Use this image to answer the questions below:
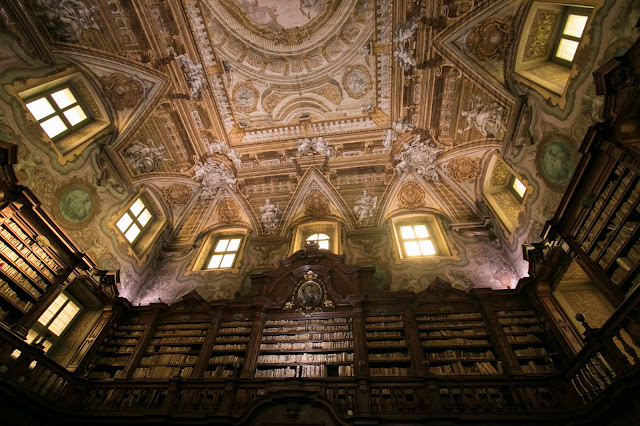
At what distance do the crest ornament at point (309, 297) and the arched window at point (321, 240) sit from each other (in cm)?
271

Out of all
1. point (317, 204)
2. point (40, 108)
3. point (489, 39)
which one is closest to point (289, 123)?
point (317, 204)

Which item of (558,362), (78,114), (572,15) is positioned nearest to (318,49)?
(572,15)

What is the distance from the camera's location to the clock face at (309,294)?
27.4ft

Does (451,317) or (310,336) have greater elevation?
(451,317)

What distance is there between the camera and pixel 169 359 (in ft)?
25.6

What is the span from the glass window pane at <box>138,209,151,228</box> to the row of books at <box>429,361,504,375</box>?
11315 millimetres

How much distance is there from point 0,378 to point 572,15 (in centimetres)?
1387

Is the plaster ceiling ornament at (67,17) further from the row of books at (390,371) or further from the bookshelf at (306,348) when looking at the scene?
the row of books at (390,371)

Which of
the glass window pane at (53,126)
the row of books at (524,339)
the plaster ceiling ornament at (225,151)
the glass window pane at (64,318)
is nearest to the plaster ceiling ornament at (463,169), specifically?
the row of books at (524,339)

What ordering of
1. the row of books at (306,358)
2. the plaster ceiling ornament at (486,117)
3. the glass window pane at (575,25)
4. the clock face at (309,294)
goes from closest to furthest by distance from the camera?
the glass window pane at (575,25) < the row of books at (306,358) < the clock face at (309,294) < the plaster ceiling ornament at (486,117)

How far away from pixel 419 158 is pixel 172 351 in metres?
10.7

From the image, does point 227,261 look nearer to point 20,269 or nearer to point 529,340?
point 20,269

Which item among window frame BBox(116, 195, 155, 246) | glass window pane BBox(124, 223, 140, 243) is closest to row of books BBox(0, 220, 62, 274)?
window frame BBox(116, 195, 155, 246)

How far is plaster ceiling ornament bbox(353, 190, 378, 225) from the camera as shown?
12.2 m
